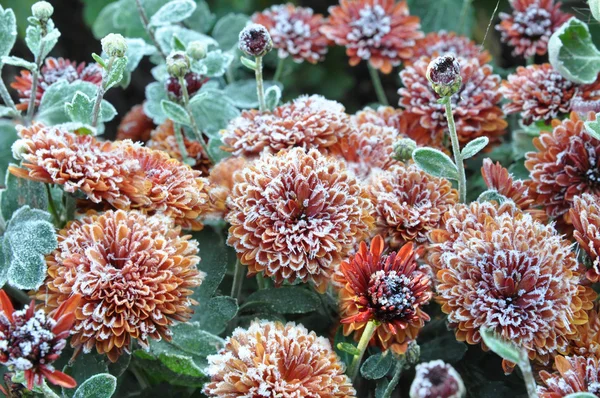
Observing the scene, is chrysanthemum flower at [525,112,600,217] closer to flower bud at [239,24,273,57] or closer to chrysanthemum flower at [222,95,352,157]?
chrysanthemum flower at [222,95,352,157]

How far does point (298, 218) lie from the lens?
2.18 ft

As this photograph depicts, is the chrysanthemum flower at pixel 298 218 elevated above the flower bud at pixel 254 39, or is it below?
below

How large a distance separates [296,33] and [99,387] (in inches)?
22.9

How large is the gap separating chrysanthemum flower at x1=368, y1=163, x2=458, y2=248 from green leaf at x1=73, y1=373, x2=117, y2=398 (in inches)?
11.8

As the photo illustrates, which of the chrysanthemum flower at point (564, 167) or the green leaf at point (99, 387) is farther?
the chrysanthemum flower at point (564, 167)

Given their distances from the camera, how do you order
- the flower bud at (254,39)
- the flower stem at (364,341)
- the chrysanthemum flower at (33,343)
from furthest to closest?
1. the flower bud at (254,39)
2. the flower stem at (364,341)
3. the chrysanthemum flower at (33,343)

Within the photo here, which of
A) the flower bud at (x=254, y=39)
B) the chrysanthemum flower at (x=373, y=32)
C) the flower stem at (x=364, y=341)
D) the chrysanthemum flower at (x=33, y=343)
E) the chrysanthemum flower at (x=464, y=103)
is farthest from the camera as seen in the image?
the chrysanthemum flower at (x=373, y=32)

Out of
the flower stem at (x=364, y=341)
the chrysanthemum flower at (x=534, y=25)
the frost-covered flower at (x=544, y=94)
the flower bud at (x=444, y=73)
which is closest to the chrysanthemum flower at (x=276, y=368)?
the flower stem at (x=364, y=341)

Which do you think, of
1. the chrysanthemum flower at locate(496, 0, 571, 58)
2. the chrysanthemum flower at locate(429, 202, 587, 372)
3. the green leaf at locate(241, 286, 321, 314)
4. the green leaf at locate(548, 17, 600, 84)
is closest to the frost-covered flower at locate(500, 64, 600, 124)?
the green leaf at locate(548, 17, 600, 84)

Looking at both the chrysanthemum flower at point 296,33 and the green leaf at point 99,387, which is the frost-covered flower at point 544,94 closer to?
the chrysanthemum flower at point 296,33

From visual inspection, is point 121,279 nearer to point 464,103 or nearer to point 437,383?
point 437,383

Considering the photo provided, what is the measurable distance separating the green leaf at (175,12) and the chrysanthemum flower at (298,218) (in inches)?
13.8

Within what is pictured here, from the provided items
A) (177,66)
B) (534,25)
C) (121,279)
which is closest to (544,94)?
(534,25)

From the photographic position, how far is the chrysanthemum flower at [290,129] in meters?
0.76
